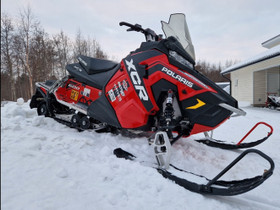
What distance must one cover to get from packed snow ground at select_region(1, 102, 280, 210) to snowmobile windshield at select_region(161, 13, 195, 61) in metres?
1.62

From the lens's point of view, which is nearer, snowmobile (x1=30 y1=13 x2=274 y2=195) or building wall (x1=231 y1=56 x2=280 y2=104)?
snowmobile (x1=30 y1=13 x2=274 y2=195)

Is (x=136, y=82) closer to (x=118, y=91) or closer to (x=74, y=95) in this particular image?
(x=118, y=91)

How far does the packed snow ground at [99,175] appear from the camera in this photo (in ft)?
2.86

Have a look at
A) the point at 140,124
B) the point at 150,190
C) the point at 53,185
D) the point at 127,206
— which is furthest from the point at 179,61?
the point at 53,185

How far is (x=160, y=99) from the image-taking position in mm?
2383

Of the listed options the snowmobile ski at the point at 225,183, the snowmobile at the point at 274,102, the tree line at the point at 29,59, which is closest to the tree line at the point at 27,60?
the tree line at the point at 29,59

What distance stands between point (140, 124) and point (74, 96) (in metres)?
1.66

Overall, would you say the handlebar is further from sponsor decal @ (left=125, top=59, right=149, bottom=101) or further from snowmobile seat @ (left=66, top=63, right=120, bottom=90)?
snowmobile seat @ (left=66, top=63, right=120, bottom=90)

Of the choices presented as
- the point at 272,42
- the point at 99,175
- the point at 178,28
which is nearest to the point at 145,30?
the point at 178,28

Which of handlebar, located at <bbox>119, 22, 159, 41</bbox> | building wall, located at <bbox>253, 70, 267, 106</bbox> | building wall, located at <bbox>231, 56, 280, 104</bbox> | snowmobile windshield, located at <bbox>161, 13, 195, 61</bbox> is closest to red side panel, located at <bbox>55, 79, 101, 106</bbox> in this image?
handlebar, located at <bbox>119, 22, 159, 41</bbox>

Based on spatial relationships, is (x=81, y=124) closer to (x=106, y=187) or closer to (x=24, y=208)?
(x=106, y=187)

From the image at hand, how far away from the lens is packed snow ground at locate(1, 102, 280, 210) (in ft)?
2.86

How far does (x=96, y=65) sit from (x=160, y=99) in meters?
1.53

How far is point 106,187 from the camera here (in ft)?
5.14
